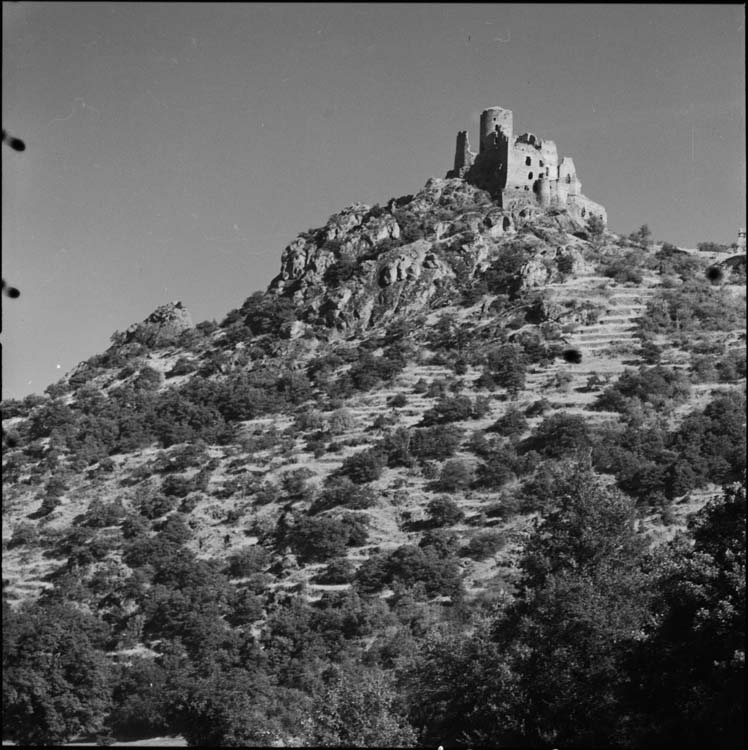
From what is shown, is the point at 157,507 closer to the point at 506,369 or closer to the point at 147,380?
the point at 147,380

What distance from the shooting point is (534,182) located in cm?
10769

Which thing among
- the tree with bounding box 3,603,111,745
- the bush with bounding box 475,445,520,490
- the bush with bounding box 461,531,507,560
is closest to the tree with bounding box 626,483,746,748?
the tree with bounding box 3,603,111,745

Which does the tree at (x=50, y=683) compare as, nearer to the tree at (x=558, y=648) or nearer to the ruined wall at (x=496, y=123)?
the tree at (x=558, y=648)

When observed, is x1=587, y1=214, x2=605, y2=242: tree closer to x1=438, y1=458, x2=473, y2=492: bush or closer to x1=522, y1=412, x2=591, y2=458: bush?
x1=522, y1=412, x2=591, y2=458: bush

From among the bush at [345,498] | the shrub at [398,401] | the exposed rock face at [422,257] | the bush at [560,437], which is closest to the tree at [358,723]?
the bush at [345,498]

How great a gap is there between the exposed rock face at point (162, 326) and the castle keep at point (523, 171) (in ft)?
99.6

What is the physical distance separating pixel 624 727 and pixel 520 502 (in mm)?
45689

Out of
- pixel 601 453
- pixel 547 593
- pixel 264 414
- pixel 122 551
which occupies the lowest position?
pixel 547 593

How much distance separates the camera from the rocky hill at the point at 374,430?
7038 centimetres

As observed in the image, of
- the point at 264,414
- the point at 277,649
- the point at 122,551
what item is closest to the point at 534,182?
the point at 264,414

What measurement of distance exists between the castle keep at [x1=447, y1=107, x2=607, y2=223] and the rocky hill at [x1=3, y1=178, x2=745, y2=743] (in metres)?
1.28

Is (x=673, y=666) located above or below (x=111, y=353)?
below

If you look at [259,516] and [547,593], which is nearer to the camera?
[547,593]

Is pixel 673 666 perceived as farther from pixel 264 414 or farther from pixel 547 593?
pixel 264 414
